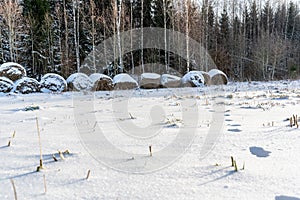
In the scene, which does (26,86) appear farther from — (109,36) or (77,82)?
(109,36)

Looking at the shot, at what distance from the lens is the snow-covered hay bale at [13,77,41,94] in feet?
32.2

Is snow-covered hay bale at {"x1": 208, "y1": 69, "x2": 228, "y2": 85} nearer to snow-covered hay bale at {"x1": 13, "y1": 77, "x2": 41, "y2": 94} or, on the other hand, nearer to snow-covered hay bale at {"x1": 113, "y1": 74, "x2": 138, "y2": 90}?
snow-covered hay bale at {"x1": 113, "y1": 74, "x2": 138, "y2": 90}

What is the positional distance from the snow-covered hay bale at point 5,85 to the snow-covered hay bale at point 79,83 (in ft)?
7.55

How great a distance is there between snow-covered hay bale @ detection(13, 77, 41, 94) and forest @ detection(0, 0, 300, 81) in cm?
696

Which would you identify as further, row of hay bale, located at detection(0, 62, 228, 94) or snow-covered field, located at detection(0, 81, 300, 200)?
row of hay bale, located at detection(0, 62, 228, 94)

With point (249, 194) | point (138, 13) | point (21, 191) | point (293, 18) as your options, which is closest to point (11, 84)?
point (21, 191)

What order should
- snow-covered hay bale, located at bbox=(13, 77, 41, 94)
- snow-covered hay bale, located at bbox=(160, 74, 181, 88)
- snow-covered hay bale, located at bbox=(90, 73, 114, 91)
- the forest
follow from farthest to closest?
the forest
snow-covered hay bale, located at bbox=(160, 74, 181, 88)
snow-covered hay bale, located at bbox=(90, 73, 114, 91)
snow-covered hay bale, located at bbox=(13, 77, 41, 94)

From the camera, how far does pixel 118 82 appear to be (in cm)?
1121

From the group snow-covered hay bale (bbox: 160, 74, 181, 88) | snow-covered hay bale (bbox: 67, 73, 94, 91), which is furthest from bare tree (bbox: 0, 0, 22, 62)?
snow-covered hay bale (bbox: 160, 74, 181, 88)

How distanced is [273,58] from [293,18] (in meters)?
15.1

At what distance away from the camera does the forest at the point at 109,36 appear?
1836cm

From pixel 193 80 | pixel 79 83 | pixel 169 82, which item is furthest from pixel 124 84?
pixel 193 80

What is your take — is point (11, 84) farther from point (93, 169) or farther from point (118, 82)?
point (93, 169)

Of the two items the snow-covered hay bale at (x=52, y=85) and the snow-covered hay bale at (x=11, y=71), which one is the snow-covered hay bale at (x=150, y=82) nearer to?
the snow-covered hay bale at (x=52, y=85)
